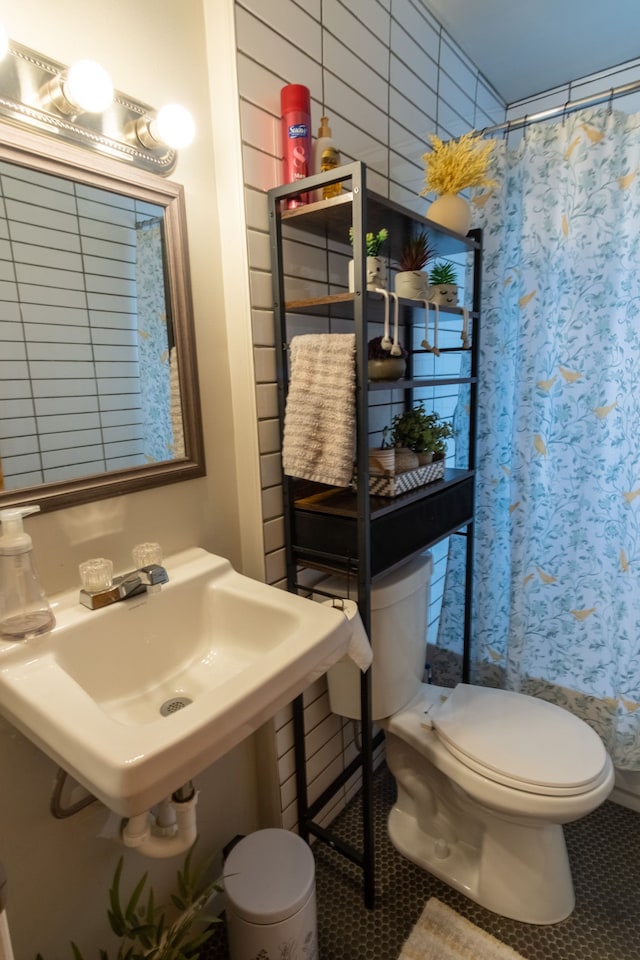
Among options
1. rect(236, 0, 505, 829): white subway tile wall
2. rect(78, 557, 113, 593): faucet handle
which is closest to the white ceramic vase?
rect(236, 0, 505, 829): white subway tile wall

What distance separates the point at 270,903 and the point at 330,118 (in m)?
1.84

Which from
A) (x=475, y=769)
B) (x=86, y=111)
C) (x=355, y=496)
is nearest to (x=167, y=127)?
(x=86, y=111)

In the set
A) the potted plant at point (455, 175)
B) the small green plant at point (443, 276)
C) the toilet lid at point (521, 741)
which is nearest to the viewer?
the toilet lid at point (521, 741)

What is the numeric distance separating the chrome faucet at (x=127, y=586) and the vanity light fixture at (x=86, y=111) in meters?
0.78

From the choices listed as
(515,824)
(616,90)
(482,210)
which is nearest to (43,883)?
(515,824)

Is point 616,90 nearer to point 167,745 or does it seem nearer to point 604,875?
point 167,745

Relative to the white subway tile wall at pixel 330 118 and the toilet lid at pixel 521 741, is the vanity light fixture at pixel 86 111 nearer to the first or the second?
the white subway tile wall at pixel 330 118

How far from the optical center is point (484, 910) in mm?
1307

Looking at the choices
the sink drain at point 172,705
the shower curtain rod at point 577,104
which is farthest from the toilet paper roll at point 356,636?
the shower curtain rod at point 577,104

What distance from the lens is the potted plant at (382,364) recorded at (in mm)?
1197

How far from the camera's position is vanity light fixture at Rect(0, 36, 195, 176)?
2.57 feet

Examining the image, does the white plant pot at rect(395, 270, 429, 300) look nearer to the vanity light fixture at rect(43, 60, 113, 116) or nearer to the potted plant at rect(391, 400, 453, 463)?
the potted plant at rect(391, 400, 453, 463)

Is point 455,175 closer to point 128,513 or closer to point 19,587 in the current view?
point 128,513

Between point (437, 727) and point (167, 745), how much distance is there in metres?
0.93
